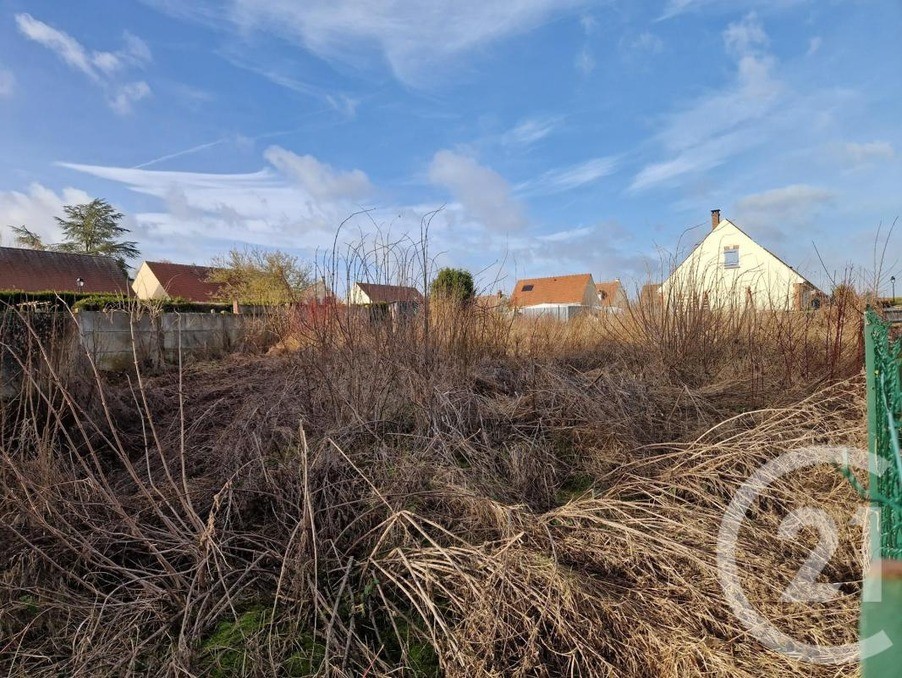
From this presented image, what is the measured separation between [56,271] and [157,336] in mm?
26649

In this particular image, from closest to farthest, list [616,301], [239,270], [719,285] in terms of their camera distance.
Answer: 1. [719,285]
2. [616,301]
3. [239,270]

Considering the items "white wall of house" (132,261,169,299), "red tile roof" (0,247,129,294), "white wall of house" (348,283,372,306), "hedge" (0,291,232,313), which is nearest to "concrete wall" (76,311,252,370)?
"hedge" (0,291,232,313)

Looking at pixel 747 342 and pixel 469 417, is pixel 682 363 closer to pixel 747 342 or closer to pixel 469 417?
pixel 747 342

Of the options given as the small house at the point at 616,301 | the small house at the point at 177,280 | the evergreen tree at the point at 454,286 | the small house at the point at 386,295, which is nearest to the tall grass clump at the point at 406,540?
the small house at the point at 386,295

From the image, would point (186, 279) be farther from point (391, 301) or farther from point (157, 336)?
point (391, 301)

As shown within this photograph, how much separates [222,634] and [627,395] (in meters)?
2.97

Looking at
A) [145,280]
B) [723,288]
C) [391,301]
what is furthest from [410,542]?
[145,280]

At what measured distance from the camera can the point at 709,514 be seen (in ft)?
6.95

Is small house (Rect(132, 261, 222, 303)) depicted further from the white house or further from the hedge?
the white house

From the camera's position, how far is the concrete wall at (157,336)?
623 centimetres

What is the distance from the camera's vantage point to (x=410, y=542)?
2068 mm

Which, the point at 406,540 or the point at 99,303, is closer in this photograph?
the point at 406,540

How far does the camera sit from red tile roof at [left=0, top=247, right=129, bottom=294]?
992 inches

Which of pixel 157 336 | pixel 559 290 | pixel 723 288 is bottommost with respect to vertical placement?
pixel 157 336
